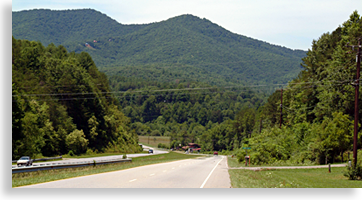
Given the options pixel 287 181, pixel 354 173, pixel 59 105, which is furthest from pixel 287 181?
pixel 59 105

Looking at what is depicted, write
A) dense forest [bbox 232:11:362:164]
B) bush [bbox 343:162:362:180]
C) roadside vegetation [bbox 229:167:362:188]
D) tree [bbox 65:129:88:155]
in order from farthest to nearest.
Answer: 1. tree [bbox 65:129:88:155]
2. dense forest [bbox 232:11:362:164]
3. bush [bbox 343:162:362:180]
4. roadside vegetation [bbox 229:167:362:188]

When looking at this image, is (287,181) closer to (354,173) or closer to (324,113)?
(354,173)

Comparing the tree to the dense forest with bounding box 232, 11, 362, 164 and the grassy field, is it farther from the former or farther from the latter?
the grassy field

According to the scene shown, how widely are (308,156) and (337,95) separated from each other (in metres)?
12.0

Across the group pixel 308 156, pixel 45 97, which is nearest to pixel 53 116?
pixel 45 97

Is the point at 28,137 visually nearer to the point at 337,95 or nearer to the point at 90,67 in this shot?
the point at 337,95

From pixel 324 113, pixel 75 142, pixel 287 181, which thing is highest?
pixel 324 113

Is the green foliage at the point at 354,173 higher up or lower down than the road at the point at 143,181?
lower down

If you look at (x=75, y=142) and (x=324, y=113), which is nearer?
(x=324, y=113)

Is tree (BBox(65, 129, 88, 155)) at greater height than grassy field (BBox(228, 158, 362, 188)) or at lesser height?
lesser

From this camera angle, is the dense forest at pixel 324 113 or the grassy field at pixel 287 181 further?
the dense forest at pixel 324 113

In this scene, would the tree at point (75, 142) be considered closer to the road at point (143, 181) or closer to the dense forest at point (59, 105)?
the dense forest at point (59, 105)

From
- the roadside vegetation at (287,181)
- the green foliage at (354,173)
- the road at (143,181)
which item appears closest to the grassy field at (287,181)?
the roadside vegetation at (287,181)

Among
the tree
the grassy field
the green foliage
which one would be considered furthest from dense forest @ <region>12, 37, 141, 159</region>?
the green foliage
